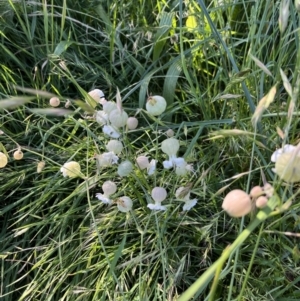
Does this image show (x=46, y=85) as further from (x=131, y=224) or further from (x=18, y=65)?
(x=131, y=224)

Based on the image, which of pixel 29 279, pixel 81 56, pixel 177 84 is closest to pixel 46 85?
pixel 81 56

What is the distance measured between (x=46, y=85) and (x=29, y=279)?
0.45 meters

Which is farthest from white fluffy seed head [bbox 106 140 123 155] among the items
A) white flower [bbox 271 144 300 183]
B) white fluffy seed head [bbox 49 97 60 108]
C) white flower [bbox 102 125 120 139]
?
white flower [bbox 271 144 300 183]

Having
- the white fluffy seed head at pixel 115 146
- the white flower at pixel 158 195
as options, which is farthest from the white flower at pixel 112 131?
the white flower at pixel 158 195

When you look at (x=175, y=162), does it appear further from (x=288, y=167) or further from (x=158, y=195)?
(x=288, y=167)

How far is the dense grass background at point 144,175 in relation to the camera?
3.19 feet

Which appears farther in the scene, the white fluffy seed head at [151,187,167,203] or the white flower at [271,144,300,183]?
the white fluffy seed head at [151,187,167,203]

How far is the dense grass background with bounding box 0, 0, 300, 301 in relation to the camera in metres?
0.97

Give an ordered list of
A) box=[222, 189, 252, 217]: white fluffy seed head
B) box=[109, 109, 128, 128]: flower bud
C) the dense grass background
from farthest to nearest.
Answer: the dense grass background < box=[109, 109, 128, 128]: flower bud < box=[222, 189, 252, 217]: white fluffy seed head

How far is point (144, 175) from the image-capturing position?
3.17ft

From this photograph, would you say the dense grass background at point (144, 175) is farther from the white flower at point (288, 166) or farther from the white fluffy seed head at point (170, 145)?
the white flower at point (288, 166)

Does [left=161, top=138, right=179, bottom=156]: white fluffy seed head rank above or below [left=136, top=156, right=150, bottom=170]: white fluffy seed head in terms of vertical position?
above

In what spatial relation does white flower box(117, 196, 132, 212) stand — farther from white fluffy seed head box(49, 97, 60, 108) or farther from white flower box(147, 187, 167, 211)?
white fluffy seed head box(49, 97, 60, 108)

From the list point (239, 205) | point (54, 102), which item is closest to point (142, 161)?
point (54, 102)
